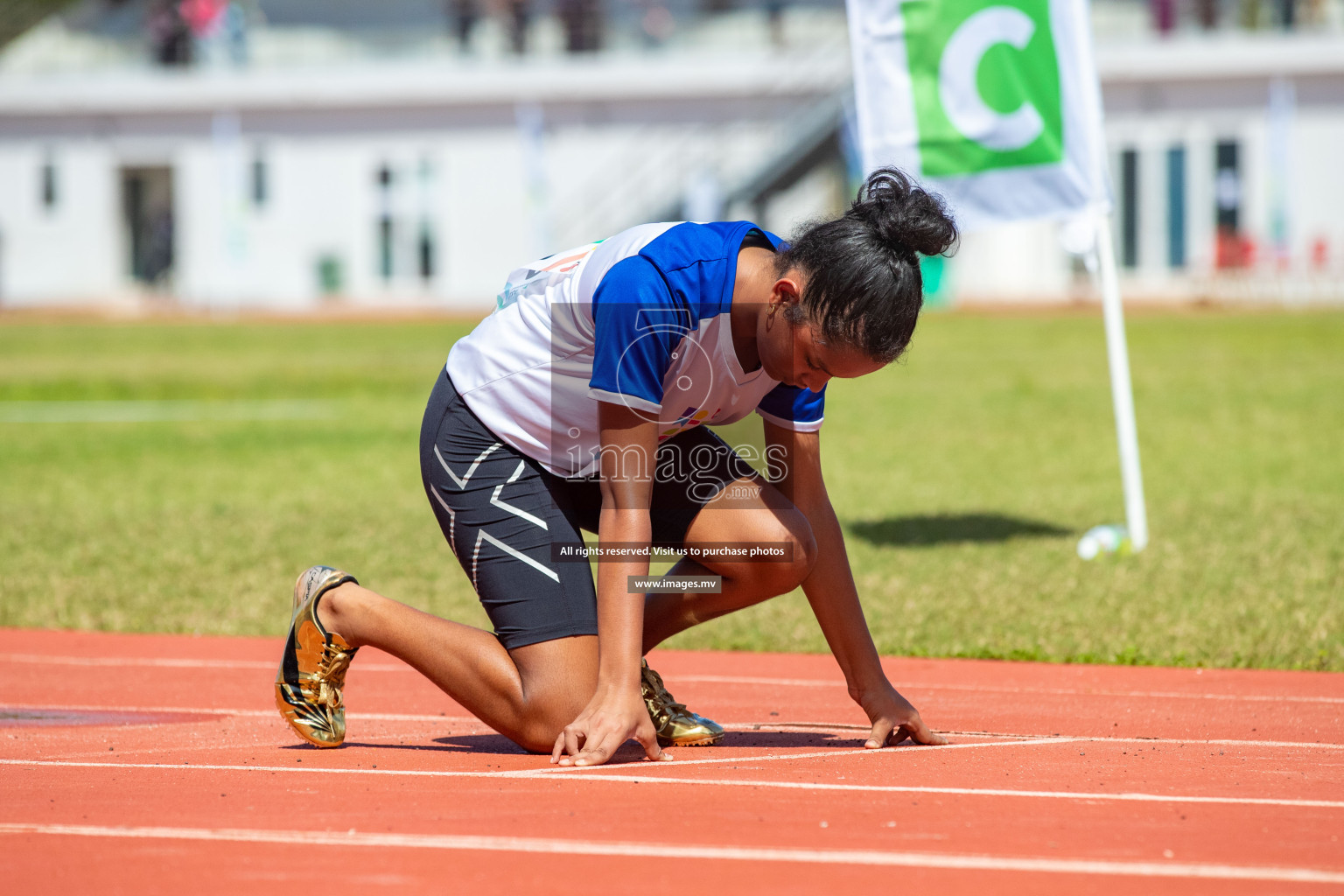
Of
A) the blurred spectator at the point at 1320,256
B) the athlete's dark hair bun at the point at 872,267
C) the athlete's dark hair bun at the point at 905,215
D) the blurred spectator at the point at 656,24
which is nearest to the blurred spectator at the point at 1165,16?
the blurred spectator at the point at 1320,256

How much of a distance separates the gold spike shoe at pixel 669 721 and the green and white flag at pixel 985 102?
4524 millimetres

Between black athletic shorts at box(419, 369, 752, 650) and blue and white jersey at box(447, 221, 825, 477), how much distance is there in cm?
7

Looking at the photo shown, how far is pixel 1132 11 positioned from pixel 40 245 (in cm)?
2816

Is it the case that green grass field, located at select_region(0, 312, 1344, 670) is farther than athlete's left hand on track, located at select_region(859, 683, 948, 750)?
Yes

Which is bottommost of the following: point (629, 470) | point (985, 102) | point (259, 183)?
point (259, 183)

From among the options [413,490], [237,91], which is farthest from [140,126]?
[413,490]

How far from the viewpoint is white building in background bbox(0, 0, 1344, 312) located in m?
34.6

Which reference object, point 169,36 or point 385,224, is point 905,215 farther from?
point 169,36

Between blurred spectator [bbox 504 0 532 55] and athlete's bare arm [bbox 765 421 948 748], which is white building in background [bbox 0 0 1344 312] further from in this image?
athlete's bare arm [bbox 765 421 948 748]

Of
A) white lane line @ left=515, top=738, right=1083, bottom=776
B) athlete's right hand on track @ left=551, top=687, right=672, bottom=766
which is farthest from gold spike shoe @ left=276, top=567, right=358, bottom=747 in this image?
athlete's right hand on track @ left=551, top=687, right=672, bottom=766

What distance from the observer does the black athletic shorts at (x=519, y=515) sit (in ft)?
14.3

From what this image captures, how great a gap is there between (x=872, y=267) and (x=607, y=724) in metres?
1.29

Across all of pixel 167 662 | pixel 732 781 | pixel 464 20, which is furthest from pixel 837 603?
pixel 464 20

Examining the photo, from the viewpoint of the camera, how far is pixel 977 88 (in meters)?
8.41
